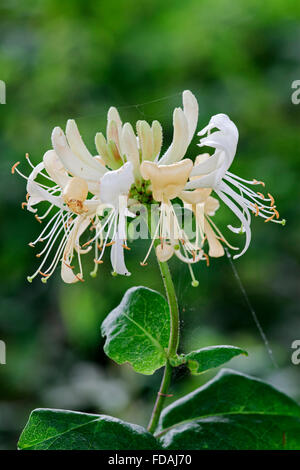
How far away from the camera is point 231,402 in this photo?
0.66 metres

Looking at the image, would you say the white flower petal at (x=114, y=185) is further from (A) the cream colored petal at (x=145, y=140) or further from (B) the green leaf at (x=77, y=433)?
(B) the green leaf at (x=77, y=433)

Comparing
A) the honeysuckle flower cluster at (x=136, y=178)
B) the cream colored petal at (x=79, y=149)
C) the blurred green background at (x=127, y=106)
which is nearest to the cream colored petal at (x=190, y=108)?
the honeysuckle flower cluster at (x=136, y=178)

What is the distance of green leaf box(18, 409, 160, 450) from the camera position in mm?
582

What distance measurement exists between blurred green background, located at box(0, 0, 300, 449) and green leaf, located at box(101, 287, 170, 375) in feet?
2.45

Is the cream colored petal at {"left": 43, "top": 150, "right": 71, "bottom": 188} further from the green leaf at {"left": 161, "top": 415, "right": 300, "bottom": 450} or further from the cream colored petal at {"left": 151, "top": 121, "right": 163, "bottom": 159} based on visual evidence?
the green leaf at {"left": 161, "top": 415, "right": 300, "bottom": 450}

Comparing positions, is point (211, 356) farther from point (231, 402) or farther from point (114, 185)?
point (114, 185)

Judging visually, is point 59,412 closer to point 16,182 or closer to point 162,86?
point 16,182

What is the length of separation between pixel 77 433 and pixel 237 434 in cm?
20

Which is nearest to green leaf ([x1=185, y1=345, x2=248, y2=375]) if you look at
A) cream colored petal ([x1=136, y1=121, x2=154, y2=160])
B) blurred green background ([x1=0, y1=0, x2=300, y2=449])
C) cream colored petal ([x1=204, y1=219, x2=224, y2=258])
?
cream colored petal ([x1=204, y1=219, x2=224, y2=258])

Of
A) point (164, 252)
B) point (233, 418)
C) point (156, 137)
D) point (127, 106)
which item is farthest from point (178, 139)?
point (127, 106)

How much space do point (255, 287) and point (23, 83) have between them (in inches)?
40.8

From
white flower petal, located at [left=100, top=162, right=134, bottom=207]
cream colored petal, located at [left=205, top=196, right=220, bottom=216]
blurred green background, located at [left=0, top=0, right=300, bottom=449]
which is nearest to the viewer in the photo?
white flower petal, located at [left=100, top=162, right=134, bottom=207]

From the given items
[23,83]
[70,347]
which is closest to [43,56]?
[23,83]

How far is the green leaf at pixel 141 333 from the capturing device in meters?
0.64
